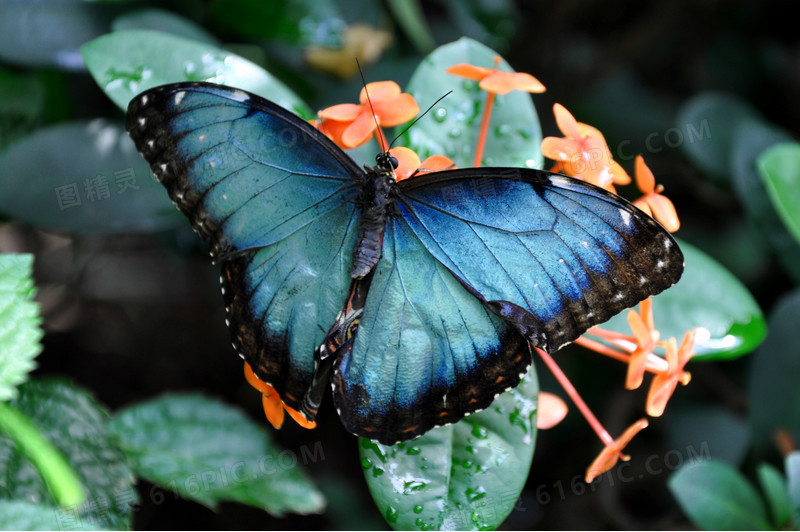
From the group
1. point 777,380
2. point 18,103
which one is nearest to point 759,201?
point 777,380

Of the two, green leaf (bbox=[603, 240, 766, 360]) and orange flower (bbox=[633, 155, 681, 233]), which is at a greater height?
orange flower (bbox=[633, 155, 681, 233])

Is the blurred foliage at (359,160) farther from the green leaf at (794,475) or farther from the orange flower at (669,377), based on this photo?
the orange flower at (669,377)

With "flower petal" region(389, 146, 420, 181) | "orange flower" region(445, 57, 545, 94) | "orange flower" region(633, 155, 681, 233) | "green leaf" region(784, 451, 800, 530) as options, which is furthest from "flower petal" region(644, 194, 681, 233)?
"green leaf" region(784, 451, 800, 530)

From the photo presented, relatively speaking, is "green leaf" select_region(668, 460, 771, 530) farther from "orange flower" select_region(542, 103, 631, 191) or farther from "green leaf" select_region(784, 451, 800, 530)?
"orange flower" select_region(542, 103, 631, 191)

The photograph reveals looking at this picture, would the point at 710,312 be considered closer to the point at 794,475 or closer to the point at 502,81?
the point at 794,475

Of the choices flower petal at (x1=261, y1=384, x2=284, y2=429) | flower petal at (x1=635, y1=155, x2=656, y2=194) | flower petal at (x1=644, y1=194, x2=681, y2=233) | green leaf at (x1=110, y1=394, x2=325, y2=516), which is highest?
flower petal at (x1=635, y1=155, x2=656, y2=194)

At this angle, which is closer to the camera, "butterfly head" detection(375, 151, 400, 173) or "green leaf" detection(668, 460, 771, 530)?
"butterfly head" detection(375, 151, 400, 173)

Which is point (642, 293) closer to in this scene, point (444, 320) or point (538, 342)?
point (538, 342)
